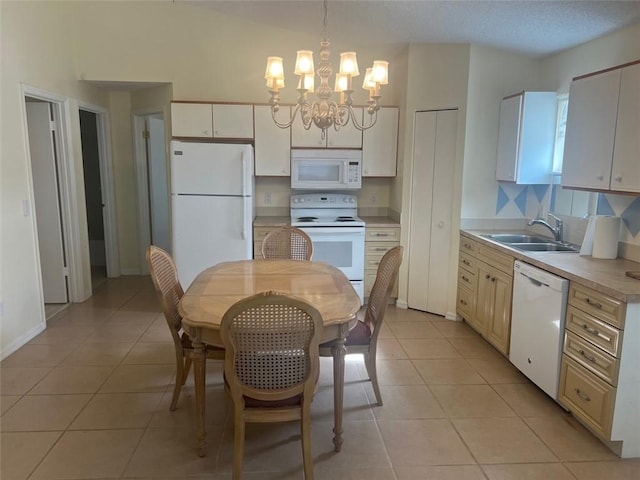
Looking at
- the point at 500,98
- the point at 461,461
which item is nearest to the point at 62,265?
the point at 461,461

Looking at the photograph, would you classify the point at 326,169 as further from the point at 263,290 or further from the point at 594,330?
the point at 594,330

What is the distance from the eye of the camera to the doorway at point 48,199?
4.09m

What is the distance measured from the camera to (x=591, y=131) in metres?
2.78

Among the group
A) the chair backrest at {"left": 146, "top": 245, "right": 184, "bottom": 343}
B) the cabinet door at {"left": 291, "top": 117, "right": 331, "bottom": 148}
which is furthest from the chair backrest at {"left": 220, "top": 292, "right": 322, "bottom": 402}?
the cabinet door at {"left": 291, "top": 117, "right": 331, "bottom": 148}

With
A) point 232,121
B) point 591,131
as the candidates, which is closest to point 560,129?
point 591,131

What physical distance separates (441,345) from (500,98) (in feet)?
7.40

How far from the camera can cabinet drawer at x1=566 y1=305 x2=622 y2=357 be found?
7.09 feet

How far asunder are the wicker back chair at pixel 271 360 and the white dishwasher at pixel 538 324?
155cm

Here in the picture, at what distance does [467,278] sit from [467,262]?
0.46 ft

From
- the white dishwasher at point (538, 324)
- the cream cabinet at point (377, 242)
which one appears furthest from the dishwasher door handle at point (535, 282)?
the cream cabinet at point (377, 242)

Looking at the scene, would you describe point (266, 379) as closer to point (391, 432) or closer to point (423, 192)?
point (391, 432)

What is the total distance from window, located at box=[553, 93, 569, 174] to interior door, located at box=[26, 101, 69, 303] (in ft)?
14.7

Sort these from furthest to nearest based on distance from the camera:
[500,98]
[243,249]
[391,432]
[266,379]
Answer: [243,249], [500,98], [391,432], [266,379]

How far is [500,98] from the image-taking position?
3.97m
